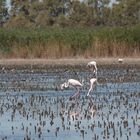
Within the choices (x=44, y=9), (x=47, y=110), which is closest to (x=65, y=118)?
(x=47, y=110)

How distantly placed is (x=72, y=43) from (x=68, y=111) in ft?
85.7

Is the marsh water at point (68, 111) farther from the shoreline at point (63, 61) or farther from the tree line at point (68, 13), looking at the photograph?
→ the tree line at point (68, 13)

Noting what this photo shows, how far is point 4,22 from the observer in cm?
7038

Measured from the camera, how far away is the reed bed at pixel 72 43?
40.6 meters

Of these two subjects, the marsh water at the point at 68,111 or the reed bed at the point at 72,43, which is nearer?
the marsh water at the point at 68,111

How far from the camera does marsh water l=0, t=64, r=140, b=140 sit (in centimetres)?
1338

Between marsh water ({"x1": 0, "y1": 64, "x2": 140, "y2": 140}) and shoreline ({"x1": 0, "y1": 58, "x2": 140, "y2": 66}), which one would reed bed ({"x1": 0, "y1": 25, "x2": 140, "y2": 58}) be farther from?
marsh water ({"x1": 0, "y1": 64, "x2": 140, "y2": 140})

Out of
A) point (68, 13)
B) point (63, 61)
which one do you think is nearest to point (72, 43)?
point (63, 61)

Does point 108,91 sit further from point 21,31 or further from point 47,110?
point 21,31

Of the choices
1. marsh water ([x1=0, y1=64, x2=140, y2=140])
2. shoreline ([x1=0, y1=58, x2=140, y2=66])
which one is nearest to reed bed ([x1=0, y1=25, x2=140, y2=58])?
shoreline ([x1=0, y1=58, x2=140, y2=66])

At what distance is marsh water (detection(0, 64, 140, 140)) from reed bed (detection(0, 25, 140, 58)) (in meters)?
14.3

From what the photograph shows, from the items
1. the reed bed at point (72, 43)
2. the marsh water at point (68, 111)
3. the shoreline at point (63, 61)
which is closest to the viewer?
the marsh water at point (68, 111)

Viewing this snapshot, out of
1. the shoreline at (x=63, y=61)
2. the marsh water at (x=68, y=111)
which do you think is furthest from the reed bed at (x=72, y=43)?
the marsh water at (x=68, y=111)

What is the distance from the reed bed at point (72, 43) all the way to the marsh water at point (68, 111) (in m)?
14.3
